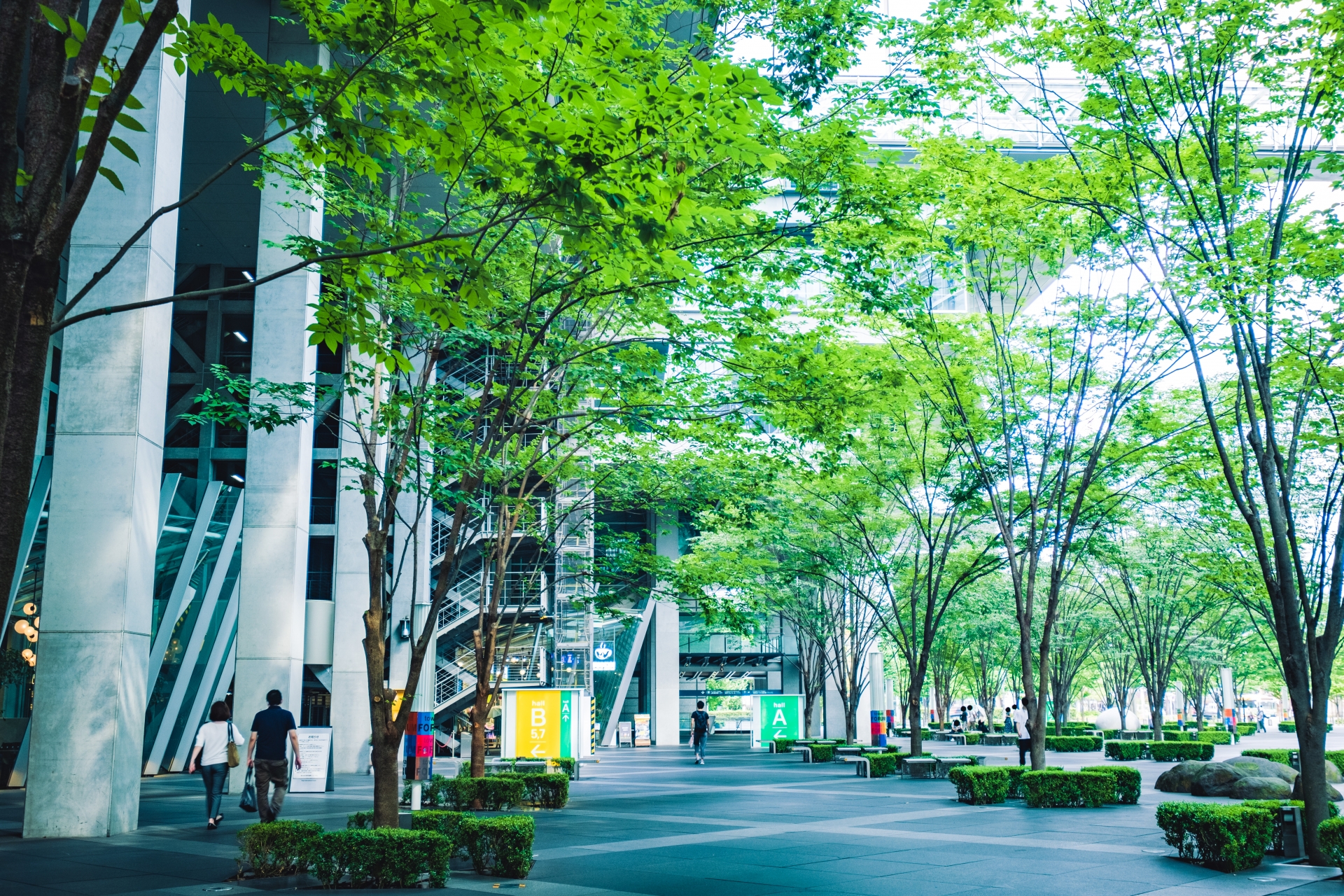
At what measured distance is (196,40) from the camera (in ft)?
21.5

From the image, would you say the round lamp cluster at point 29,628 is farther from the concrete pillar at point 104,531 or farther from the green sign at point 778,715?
the green sign at point 778,715

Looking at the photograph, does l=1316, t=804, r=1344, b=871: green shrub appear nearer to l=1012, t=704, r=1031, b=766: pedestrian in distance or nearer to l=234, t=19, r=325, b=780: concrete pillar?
l=1012, t=704, r=1031, b=766: pedestrian in distance

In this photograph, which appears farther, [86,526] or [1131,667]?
[1131,667]

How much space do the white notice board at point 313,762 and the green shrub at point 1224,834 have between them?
605 inches

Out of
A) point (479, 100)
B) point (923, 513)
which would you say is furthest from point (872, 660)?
point (479, 100)

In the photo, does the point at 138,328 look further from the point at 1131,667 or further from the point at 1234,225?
the point at 1131,667

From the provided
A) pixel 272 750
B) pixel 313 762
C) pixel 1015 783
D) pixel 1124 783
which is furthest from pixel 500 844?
pixel 1015 783

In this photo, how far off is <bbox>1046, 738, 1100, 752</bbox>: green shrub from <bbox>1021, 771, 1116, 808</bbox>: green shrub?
2057 cm

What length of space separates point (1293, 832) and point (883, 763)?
48.7 feet

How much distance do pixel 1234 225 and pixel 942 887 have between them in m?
9.44

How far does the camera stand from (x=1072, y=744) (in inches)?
1446

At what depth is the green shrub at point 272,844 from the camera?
966 cm

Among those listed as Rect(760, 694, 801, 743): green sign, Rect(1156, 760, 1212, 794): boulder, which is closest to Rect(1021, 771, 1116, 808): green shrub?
Rect(1156, 760, 1212, 794): boulder

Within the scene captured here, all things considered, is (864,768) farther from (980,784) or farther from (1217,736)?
(1217,736)
